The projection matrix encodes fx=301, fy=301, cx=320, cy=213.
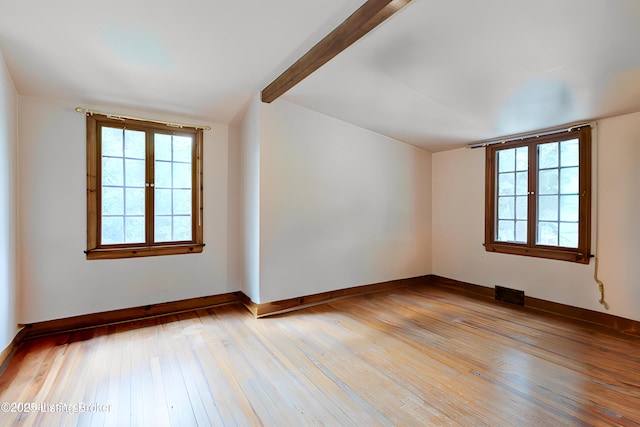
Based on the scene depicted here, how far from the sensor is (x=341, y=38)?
87.0 inches

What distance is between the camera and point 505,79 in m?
2.61

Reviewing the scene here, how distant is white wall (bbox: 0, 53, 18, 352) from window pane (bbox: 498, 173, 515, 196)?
541cm

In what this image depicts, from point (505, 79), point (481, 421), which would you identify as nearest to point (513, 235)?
point (505, 79)

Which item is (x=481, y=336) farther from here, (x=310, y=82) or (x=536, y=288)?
(x=310, y=82)

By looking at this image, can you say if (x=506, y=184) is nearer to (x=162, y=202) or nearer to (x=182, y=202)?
(x=182, y=202)

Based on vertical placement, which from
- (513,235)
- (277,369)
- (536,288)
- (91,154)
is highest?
(91,154)

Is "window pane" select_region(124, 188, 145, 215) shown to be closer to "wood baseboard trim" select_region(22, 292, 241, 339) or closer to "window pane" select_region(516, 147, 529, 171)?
"wood baseboard trim" select_region(22, 292, 241, 339)

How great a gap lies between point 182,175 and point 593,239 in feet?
15.8

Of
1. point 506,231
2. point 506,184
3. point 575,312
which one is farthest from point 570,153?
point 575,312

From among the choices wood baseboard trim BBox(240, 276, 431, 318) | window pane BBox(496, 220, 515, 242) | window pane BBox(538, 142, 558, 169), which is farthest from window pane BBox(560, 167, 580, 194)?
wood baseboard trim BBox(240, 276, 431, 318)

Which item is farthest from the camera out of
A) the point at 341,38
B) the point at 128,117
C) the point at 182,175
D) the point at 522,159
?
the point at 522,159

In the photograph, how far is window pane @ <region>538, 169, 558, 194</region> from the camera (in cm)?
371

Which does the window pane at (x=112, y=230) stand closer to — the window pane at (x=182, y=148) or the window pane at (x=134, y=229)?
the window pane at (x=134, y=229)

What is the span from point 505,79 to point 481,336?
240 cm
